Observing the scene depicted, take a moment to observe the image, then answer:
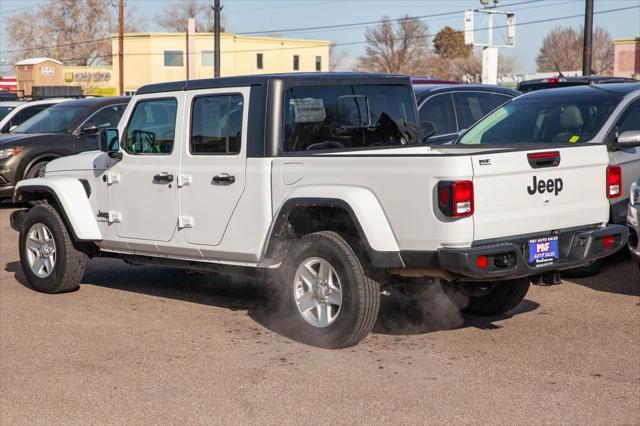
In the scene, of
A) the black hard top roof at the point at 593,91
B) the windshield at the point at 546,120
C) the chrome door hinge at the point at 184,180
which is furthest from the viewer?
the black hard top roof at the point at 593,91

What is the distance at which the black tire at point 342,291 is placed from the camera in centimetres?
641

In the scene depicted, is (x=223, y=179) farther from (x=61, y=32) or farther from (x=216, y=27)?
(x=61, y=32)

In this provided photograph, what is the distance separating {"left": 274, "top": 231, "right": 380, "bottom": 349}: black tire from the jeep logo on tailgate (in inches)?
47.8

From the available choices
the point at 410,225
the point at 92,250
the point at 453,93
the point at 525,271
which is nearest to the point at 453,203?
the point at 410,225

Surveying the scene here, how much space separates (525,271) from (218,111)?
2716 mm

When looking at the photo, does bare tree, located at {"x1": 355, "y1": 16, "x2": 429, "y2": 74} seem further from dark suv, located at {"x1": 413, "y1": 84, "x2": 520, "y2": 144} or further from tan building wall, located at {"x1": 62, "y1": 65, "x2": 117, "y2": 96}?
dark suv, located at {"x1": 413, "y1": 84, "x2": 520, "y2": 144}

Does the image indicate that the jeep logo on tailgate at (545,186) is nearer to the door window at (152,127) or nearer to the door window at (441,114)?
the door window at (152,127)

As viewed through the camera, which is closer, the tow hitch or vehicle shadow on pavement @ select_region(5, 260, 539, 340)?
the tow hitch

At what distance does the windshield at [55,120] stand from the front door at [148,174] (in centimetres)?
829

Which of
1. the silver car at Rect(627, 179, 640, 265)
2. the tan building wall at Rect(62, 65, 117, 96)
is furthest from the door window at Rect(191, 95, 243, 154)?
the tan building wall at Rect(62, 65, 117, 96)

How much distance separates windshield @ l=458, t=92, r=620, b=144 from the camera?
31.0 ft

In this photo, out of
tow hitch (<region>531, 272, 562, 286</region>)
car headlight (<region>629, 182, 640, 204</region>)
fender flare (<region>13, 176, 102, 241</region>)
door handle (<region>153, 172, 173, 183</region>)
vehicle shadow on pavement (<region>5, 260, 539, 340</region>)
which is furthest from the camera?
fender flare (<region>13, 176, 102, 241</region>)

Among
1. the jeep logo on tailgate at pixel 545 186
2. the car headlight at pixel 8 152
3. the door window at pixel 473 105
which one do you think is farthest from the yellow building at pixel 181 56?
the jeep logo on tailgate at pixel 545 186

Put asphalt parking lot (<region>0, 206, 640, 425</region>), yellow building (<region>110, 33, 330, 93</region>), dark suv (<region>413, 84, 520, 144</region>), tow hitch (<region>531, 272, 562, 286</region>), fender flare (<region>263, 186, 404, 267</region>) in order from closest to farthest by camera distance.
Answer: asphalt parking lot (<region>0, 206, 640, 425</region>), fender flare (<region>263, 186, 404, 267</region>), tow hitch (<region>531, 272, 562, 286</region>), dark suv (<region>413, 84, 520, 144</region>), yellow building (<region>110, 33, 330, 93</region>)
